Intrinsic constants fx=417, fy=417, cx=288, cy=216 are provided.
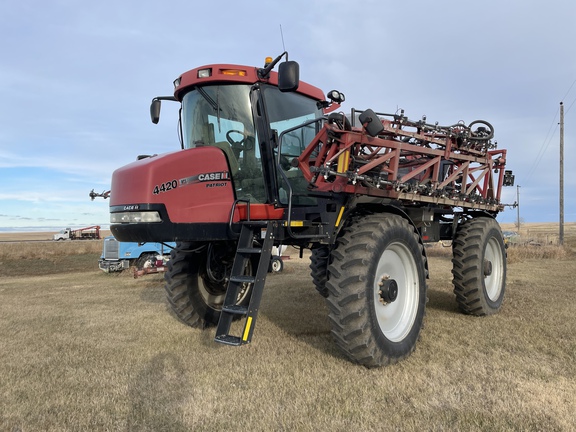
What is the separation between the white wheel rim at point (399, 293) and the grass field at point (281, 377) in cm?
32

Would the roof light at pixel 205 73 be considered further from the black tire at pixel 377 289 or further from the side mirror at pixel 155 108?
the black tire at pixel 377 289

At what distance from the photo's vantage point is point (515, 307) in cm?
661

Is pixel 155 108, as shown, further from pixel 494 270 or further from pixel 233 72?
pixel 494 270

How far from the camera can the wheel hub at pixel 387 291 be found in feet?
13.7

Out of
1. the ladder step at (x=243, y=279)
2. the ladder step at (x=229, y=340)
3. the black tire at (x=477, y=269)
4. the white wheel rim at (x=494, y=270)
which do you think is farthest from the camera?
Result: the white wheel rim at (x=494, y=270)

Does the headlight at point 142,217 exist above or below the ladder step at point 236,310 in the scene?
above

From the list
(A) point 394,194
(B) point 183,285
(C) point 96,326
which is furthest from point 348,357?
(C) point 96,326

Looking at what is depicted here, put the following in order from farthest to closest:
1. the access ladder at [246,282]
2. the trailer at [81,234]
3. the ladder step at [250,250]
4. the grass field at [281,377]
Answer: the trailer at [81,234] → the ladder step at [250,250] → the access ladder at [246,282] → the grass field at [281,377]

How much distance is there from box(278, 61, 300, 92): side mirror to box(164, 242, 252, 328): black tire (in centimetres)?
223

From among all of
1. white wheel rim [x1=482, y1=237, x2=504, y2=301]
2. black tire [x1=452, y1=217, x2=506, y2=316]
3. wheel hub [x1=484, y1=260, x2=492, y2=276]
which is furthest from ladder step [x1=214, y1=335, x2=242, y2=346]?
white wheel rim [x1=482, y1=237, x2=504, y2=301]

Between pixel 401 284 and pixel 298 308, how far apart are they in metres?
2.54

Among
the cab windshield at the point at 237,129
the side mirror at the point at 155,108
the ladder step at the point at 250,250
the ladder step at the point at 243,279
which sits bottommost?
the ladder step at the point at 243,279

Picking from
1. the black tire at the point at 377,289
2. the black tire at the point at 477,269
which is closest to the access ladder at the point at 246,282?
the black tire at the point at 377,289

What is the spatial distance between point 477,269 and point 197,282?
3.85 metres
